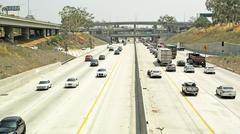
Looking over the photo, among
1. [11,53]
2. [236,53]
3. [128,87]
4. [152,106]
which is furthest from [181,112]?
[236,53]

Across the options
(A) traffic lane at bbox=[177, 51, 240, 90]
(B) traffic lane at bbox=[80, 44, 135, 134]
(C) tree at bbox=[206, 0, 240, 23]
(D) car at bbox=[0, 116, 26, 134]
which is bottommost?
(B) traffic lane at bbox=[80, 44, 135, 134]

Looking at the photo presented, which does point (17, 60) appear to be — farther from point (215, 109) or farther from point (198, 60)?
point (215, 109)

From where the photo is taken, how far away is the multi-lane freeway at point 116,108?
97.6ft

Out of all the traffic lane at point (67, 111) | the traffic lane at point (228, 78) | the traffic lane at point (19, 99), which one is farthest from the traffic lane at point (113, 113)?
the traffic lane at point (228, 78)

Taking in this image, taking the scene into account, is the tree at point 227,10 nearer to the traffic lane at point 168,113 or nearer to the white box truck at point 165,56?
the white box truck at point 165,56

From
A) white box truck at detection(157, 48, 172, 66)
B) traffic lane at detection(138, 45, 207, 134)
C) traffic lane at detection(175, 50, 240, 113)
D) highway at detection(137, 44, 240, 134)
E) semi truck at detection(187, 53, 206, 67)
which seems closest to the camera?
traffic lane at detection(138, 45, 207, 134)

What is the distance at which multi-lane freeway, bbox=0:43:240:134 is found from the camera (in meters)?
29.8

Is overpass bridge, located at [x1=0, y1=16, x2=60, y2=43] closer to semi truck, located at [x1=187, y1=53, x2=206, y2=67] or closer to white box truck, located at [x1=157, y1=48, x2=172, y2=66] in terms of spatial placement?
white box truck, located at [x1=157, y1=48, x2=172, y2=66]

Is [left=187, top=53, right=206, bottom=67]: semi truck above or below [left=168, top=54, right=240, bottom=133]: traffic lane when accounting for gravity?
above

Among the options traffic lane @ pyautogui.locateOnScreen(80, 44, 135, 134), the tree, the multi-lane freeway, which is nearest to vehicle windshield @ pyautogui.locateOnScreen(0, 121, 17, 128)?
the multi-lane freeway

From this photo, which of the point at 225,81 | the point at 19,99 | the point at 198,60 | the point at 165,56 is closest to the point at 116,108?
the point at 19,99

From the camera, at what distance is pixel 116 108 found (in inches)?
1483

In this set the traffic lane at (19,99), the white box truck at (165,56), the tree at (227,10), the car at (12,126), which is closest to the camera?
the car at (12,126)

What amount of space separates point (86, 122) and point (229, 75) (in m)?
41.5
